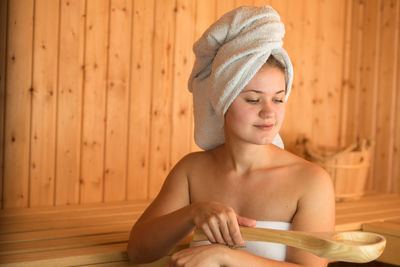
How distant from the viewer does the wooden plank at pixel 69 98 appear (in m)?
2.73

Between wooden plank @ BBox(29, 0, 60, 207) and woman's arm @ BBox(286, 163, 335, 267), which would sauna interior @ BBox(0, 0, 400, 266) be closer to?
wooden plank @ BBox(29, 0, 60, 207)

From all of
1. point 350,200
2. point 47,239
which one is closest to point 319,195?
point 47,239

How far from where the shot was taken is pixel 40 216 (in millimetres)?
2459

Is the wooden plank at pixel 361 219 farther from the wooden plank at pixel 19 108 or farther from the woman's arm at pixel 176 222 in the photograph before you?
the wooden plank at pixel 19 108

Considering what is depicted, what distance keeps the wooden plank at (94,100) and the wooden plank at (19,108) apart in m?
0.31

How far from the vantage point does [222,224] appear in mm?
1282

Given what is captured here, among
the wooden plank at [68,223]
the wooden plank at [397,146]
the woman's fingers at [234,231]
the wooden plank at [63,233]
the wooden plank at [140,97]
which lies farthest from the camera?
the wooden plank at [397,146]

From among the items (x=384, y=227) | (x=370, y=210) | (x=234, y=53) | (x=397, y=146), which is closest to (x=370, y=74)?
(x=397, y=146)

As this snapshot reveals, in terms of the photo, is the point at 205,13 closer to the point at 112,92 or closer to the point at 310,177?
the point at 112,92

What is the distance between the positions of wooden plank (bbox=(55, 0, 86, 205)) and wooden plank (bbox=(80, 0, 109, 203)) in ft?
0.12

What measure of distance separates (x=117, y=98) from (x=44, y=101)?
42 cm

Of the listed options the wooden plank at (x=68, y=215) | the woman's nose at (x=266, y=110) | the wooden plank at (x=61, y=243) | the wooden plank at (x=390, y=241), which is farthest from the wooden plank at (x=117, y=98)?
the woman's nose at (x=266, y=110)

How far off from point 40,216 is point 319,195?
145 cm

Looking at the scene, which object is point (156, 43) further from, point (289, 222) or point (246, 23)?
point (289, 222)
